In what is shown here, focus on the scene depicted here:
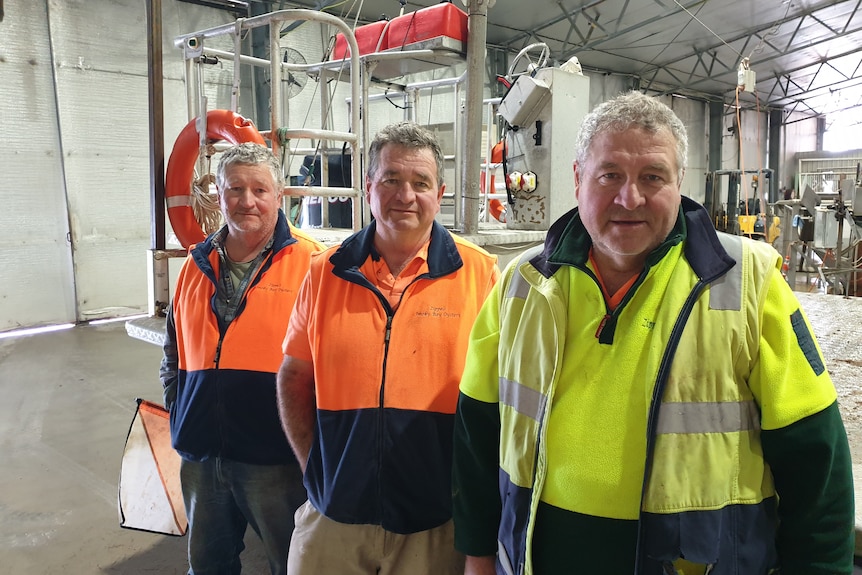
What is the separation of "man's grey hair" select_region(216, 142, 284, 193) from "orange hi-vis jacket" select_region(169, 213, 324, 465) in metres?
0.33

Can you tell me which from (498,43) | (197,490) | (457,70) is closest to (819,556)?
(197,490)

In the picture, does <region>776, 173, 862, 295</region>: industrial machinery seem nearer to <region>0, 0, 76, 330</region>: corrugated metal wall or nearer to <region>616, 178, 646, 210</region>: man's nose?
<region>616, 178, 646, 210</region>: man's nose

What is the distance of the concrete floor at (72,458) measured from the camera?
2.91 meters

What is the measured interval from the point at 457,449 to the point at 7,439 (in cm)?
426

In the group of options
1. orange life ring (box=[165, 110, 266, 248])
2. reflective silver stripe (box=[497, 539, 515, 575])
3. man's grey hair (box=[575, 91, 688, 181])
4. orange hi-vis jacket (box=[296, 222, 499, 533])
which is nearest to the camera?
man's grey hair (box=[575, 91, 688, 181])

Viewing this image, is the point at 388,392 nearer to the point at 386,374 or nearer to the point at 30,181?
the point at 386,374

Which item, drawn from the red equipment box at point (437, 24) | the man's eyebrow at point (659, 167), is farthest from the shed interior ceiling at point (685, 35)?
the man's eyebrow at point (659, 167)

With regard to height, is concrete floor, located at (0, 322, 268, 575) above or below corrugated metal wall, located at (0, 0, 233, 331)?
below

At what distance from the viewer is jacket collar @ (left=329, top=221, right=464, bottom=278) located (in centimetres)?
164

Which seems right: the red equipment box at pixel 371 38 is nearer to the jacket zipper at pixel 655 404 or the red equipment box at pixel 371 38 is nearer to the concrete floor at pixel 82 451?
the concrete floor at pixel 82 451

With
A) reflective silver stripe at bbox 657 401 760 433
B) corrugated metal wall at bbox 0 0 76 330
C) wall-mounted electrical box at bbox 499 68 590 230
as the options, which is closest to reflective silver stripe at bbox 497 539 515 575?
reflective silver stripe at bbox 657 401 760 433

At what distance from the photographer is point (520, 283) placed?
129 cm

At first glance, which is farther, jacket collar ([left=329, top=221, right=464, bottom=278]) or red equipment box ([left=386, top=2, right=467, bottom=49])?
red equipment box ([left=386, top=2, right=467, bottom=49])

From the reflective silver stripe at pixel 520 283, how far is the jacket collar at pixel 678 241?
0.9 inches
